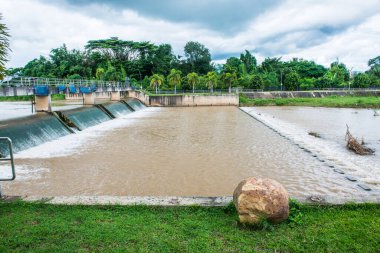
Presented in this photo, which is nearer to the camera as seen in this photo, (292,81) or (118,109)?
(118,109)

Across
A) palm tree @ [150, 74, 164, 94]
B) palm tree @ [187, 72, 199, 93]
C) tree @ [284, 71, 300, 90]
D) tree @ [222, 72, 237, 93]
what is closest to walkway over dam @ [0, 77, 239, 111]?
palm tree @ [150, 74, 164, 94]

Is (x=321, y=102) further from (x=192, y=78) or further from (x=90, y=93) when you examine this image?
(x=90, y=93)

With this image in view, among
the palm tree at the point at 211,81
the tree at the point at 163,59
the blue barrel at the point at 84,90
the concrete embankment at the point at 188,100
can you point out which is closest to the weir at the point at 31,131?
the blue barrel at the point at 84,90

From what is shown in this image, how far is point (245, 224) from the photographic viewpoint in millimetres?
3896

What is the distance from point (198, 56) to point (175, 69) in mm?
9359

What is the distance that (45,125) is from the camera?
1367 centimetres

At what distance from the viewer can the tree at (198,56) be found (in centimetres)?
6488

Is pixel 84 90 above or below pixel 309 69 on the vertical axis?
below

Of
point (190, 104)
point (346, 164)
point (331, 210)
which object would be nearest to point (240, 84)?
point (190, 104)

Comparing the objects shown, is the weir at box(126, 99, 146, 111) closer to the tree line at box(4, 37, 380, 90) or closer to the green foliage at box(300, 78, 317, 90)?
the tree line at box(4, 37, 380, 90)

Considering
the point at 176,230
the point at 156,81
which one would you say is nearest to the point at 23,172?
the point at 176,230

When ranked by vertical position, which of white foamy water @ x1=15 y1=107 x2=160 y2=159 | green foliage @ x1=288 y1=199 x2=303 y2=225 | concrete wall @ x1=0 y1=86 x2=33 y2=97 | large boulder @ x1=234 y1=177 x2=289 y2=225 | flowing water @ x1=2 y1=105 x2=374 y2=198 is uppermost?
concrete wall @ x1=0 y1=86 x2=33 y2=97

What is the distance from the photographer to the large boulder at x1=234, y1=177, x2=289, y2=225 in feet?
12.6

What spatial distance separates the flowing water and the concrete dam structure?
49 cm
